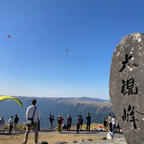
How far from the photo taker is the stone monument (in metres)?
5.69

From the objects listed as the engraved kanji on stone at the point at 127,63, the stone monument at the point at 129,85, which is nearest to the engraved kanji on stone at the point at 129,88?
the stone monument at the point at 129,85

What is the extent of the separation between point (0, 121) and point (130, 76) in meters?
20.0

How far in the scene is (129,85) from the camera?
611cm

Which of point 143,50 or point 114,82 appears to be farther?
point 114,82

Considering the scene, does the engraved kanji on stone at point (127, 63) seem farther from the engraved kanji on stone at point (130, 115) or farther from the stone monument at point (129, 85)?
the engraved kanji on stone at point (130, 115)

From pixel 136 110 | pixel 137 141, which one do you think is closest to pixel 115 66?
pixel 136 110

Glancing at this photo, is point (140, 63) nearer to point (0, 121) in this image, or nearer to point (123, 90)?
point (123, 90)

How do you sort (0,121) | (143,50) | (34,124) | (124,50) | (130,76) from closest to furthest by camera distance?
(143,50) → (130,76) → (124,50) → (34,124) → (0,121)

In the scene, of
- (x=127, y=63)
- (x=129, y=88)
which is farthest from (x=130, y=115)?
(x=127, y=63)

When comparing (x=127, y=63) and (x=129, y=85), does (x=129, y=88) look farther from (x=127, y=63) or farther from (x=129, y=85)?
(x=127, y=63)

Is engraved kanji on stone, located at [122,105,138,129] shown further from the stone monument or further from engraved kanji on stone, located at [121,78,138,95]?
engraved kanji on stone, located at [121,78,138,95]

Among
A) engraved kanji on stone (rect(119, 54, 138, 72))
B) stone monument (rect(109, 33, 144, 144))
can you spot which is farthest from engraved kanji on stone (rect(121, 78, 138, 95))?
engraved kanji on stone (rect(119, 54, 138, 72))

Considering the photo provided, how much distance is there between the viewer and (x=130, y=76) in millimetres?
6102

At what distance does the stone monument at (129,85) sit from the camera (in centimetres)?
569
